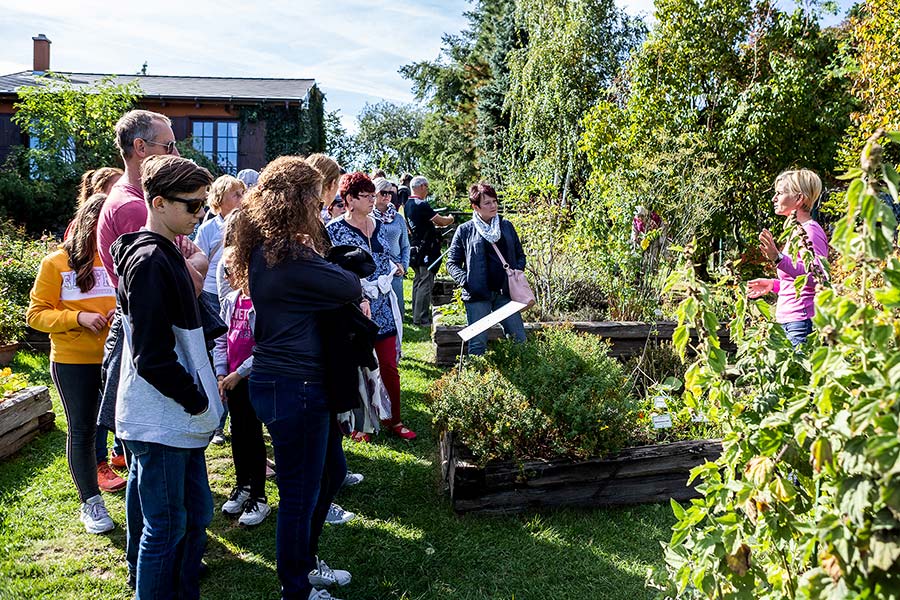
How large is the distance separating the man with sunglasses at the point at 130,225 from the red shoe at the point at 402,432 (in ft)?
7.88

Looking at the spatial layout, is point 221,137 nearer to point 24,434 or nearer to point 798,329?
point 24,434

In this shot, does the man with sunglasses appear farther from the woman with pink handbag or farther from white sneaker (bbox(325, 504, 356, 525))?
the woman with pink handbag

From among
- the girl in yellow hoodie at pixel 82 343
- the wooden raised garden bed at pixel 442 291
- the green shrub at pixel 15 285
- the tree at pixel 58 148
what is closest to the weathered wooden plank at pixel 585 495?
the girl in yellow hoodie at pixel 82 343

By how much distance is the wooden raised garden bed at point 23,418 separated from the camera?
4.66 meters

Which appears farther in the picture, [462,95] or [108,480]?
[462,95]

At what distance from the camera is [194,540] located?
9.02 feet

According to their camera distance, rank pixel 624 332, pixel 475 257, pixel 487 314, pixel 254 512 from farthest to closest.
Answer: pixel 624 332, pixel 487 314, pixel 475 257, pixel 254 512

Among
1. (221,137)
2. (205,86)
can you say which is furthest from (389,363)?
(205,86)

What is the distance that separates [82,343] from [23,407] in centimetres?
170

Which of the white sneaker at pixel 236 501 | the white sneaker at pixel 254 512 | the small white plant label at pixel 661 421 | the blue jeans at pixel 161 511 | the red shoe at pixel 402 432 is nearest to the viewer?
the blue jeans at pixel 161 511

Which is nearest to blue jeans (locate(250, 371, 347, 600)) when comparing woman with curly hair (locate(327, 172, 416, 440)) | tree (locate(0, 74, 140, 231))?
woman with curly hair (locate(327, 172, 416, 440))

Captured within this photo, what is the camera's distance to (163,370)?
2.35 meters

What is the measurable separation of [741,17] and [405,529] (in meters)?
12.3

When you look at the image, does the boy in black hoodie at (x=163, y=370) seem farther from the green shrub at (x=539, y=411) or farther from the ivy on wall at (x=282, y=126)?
the ivy on wall at (x=282, y=126)
